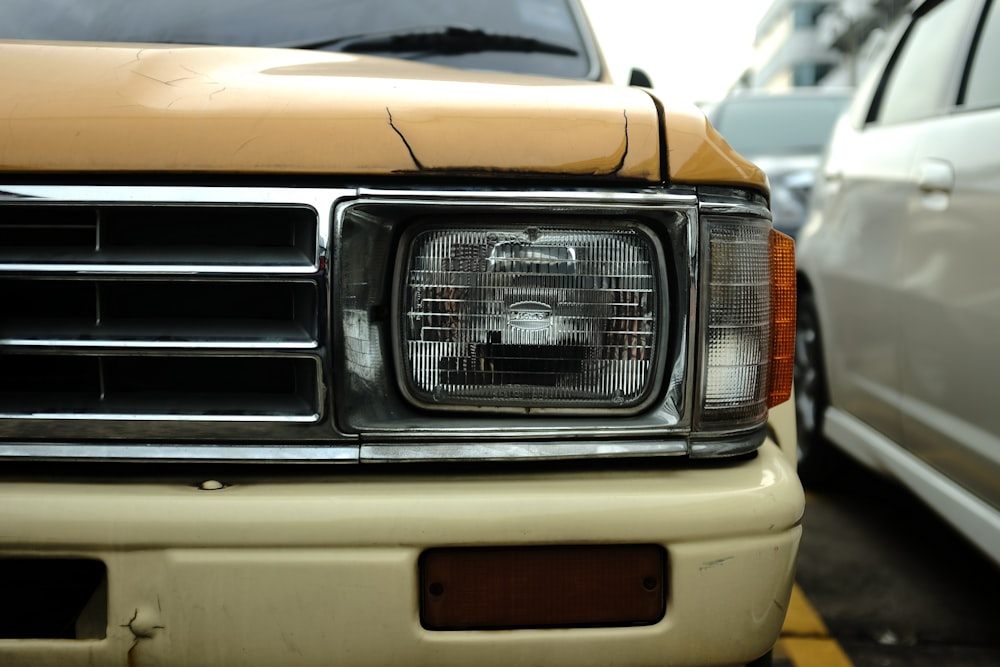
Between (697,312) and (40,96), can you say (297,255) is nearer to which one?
(40,96)

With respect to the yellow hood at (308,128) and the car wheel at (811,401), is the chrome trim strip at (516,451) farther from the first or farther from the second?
the car wheel at (811,401)

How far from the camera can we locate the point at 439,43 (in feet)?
6.56

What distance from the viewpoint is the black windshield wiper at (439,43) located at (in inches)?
77.7

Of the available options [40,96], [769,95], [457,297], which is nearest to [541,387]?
[457,297]

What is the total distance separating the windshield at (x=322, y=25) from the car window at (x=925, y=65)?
134 centimetres

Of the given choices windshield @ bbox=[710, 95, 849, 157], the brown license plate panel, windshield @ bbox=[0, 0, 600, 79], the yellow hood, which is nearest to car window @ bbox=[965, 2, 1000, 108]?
windshield @ bbox=[0, 0, 600, 79]

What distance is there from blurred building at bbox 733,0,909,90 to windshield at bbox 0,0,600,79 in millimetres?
39557

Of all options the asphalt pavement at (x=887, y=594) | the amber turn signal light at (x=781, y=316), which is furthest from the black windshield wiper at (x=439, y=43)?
the asphalt pavement at (x=887, y=594)

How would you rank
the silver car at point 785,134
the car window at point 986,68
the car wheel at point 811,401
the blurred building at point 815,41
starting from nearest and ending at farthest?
1. the car window at point 986,68
2. the car wheel at point 811,401
3. the silver car at point 785,134
4. the blurred building at point 815,41

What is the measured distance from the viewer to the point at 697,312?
4.26 feet

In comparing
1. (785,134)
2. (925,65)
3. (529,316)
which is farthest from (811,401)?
(785,134)

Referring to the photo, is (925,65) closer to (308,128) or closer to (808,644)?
(808,644)

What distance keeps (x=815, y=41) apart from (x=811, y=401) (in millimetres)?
63996

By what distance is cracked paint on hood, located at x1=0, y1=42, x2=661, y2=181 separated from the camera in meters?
1.22
